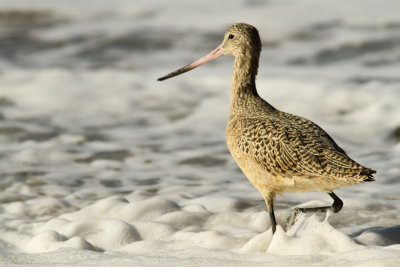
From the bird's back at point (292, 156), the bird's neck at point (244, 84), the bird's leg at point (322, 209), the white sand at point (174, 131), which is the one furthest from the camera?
the bird's neck at point (244, 84)

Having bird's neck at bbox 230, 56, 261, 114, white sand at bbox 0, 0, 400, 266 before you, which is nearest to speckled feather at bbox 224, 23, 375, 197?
bird's neck at bbox 230, 56, 261, 114

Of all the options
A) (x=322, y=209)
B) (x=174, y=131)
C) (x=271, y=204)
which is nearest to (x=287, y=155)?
(x=271, y=204)

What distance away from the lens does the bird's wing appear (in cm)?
412

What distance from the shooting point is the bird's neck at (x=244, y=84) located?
508cm

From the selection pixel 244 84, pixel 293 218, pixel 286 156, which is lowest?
pixel 293 218

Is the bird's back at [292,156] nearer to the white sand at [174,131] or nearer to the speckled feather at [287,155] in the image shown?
the speckled feather at [287,155]

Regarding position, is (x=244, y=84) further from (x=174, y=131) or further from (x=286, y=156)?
Result: (x=174, y=131)

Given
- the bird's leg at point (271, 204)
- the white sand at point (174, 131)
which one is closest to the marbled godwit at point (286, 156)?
the bird's leg at point (271, 204)

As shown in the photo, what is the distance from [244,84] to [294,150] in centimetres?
107

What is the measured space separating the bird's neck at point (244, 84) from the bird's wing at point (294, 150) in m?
0.51

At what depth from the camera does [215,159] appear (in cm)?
656

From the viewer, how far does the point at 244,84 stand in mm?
5199

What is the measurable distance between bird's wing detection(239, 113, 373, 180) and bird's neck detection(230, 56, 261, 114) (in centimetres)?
51

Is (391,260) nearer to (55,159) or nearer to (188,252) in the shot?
(188,252)
